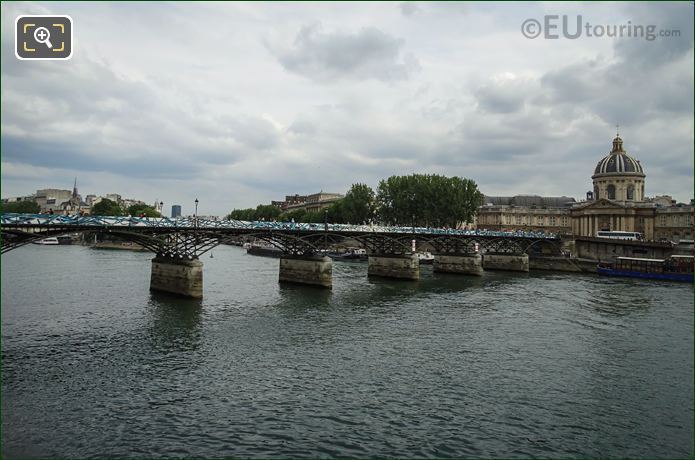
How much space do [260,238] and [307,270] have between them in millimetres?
6054

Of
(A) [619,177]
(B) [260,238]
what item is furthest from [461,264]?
(A) [619,177]

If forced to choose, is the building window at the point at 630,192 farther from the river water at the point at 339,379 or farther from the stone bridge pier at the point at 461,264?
the river water at the point at 339,379

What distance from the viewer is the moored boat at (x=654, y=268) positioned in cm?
6619

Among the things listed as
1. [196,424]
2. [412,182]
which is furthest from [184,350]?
[412,182]

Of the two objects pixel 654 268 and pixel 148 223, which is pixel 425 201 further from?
pixel 148 223

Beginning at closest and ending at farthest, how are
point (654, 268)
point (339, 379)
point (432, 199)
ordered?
point (339, 379), point (654, 268), point (432, 199)

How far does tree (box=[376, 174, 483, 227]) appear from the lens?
10156 cm

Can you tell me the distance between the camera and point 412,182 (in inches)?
4156

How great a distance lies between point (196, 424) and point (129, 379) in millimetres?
5913

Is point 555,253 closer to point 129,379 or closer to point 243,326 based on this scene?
point 243,326

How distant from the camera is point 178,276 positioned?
140 feet

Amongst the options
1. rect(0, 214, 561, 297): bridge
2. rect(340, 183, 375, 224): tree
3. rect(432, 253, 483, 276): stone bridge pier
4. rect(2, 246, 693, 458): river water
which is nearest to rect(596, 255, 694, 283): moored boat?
rect(0, 214, 561, 297): bridge

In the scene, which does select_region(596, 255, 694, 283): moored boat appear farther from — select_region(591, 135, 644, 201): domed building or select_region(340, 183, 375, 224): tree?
select_region(340, 183, 375, 224): tree

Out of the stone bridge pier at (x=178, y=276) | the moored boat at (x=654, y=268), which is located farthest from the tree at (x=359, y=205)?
the stone bridge pier at (x=178, y=276)
